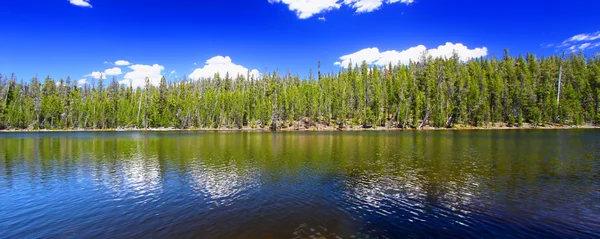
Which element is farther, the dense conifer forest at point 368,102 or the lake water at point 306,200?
the dense conifer forest at point 368,102

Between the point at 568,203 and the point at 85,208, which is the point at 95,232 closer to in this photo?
the point at 85,208

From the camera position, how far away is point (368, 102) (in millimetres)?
143375

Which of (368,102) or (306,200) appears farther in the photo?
(368,102)

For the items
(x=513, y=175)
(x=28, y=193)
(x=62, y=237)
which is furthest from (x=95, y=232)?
(x=513, y=175)

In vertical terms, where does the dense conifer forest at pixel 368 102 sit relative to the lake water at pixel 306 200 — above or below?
above

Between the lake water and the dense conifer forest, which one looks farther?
the dense conifer forest

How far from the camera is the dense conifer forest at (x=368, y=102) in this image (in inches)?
4970

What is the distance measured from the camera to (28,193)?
69.7ft

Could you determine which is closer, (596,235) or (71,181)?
(596,235)

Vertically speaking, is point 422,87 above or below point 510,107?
above

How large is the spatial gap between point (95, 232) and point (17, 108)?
186935 millimetres

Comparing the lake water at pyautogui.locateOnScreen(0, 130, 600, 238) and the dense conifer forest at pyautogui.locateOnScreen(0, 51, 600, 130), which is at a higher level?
the dense conifer forest at pyautogui.locateOnScreen(0, 51, 600, 130)

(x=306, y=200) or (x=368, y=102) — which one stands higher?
(x=368, y=102)

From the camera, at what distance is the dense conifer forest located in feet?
414
